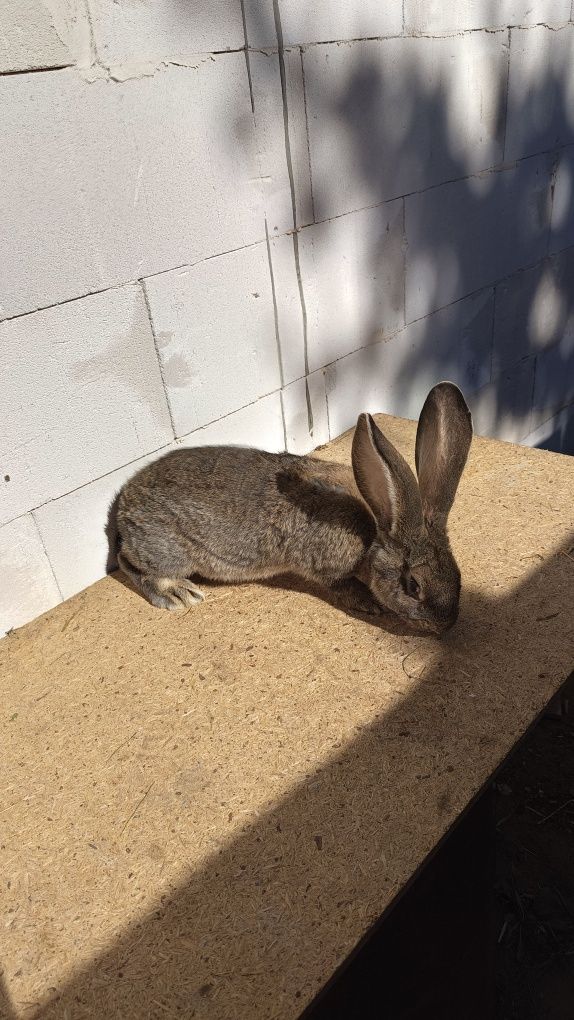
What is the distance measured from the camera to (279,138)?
132 inches

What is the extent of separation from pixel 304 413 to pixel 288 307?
619mm

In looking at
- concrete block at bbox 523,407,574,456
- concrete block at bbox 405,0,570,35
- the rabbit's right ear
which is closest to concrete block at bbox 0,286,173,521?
the rabbit's right ear

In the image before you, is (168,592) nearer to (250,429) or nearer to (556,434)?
(250,429)

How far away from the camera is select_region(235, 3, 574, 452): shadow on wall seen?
3.74m


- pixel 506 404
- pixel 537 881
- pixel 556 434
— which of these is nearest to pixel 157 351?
pixel 537 881

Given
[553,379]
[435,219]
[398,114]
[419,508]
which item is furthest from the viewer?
[553,379]

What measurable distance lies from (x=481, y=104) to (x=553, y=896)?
4556 mm

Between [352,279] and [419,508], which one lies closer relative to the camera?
[419,508]

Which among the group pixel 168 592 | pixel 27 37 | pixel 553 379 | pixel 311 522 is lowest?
pixel 553 379

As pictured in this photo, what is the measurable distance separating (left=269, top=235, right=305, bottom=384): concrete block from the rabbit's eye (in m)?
1.58

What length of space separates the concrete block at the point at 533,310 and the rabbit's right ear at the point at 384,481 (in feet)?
10.8

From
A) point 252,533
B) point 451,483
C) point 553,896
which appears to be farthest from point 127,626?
point 553,896

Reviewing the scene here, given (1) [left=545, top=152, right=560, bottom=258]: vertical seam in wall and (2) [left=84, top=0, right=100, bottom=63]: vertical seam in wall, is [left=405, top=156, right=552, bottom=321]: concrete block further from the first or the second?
(2) [left=84, top=0, right=100, bottom=63]: vertical seam in wall

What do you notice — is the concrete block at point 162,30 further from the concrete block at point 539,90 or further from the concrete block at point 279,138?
the concrete block at point 539,90
